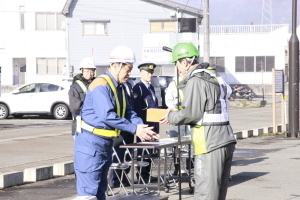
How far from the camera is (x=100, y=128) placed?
612cm

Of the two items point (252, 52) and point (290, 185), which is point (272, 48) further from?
point (290, 185)

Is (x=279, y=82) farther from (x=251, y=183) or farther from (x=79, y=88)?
(x=79, y=88)

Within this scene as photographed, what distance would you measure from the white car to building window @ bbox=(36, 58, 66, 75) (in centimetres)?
2530

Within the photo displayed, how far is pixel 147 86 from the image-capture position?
35.5ft

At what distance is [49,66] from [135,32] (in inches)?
382

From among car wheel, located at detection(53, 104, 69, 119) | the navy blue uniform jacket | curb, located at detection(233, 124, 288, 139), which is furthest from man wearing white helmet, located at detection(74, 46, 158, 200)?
car wheel, located at detection(53, 104, 69, 119)

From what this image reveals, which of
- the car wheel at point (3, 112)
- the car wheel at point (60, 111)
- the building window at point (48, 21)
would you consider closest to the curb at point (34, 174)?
the car wheel at point (60, 111)

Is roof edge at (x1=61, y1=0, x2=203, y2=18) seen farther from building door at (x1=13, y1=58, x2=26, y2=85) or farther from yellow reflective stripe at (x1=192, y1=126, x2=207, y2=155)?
yellow reflective stripe at (x1=192, y1=126, x2=207, y2=155)

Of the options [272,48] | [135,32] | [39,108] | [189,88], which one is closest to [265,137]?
[39,108]

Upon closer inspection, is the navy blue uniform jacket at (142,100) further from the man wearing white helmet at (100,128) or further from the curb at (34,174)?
the man wearing white helmet at (100,128)

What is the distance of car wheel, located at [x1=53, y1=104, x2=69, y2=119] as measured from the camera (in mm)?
26094

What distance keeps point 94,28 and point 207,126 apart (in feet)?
134

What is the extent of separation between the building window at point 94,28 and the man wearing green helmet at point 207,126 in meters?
40.5

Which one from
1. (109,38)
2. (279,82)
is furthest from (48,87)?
(109,38)
